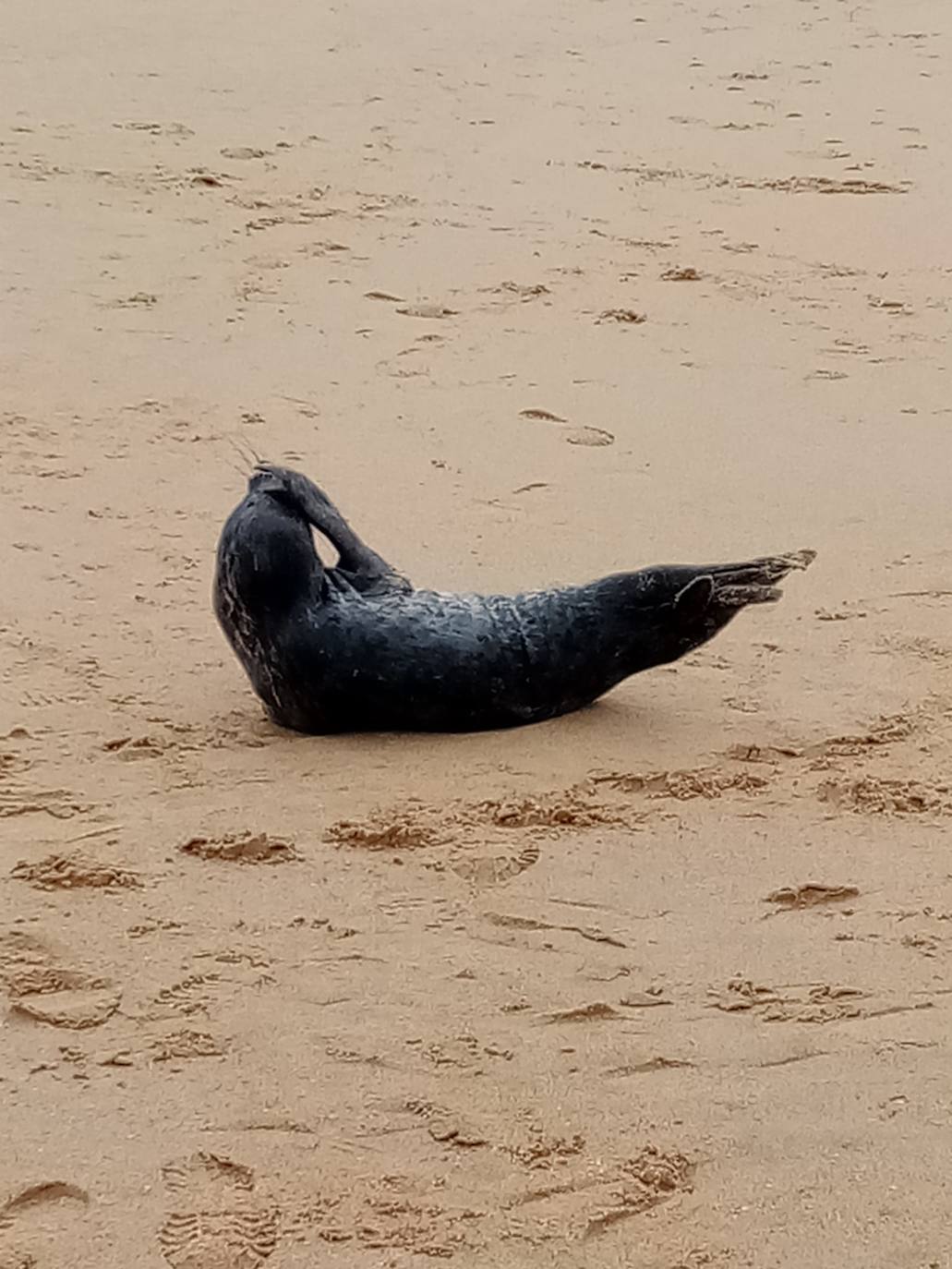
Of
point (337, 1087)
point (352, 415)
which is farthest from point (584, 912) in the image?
point (352, 415)

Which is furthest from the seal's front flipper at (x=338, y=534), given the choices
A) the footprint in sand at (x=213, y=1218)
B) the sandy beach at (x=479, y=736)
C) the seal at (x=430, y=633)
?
the footprint in sand at (x=213, y=1218)

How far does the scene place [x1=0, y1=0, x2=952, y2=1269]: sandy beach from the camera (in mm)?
2586

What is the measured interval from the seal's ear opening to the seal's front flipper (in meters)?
0.52

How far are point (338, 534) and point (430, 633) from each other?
32 centimetres

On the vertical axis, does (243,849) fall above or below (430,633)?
below

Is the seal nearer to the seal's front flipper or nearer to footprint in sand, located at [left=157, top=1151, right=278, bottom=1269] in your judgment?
the seal's front flipper

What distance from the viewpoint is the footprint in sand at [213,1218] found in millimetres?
2412

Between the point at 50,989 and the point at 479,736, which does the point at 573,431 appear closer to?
the point at 479,736

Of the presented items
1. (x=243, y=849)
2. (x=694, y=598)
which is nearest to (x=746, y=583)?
(x=694, y=598)

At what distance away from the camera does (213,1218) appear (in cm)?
248

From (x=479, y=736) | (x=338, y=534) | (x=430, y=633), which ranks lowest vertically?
(x=479, y=736)

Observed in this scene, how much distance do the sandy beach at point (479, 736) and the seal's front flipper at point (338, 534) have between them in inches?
13.8

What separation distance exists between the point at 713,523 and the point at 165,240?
2558mm

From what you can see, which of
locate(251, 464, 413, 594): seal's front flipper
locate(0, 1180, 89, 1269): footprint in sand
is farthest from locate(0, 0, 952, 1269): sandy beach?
locate(251, 464, 413, 594): seal's front flipper
